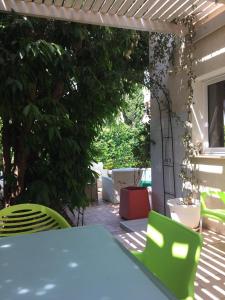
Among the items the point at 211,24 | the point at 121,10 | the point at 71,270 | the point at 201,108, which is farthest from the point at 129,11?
the point at 71,270

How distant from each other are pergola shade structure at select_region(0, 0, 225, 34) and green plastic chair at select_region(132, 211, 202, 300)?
2633 mm

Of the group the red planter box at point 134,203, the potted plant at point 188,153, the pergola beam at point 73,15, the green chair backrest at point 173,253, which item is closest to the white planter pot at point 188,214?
the potted plant at point 188,153

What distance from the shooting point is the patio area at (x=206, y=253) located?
7.68 feet

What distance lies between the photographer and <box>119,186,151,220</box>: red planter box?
184 inches

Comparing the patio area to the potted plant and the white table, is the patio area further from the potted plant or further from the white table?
the white table

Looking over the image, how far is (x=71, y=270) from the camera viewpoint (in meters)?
1.17

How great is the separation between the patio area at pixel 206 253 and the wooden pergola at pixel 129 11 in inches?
96.6

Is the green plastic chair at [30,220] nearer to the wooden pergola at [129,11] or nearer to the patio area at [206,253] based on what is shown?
the patio area at [206,253]

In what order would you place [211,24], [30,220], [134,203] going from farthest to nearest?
[134,203]
[211,24]
[30,220]

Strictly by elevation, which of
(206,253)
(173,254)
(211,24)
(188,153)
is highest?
(211,24)

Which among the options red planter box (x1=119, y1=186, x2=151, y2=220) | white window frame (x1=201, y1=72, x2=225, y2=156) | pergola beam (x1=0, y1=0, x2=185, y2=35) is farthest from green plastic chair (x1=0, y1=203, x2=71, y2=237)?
red planter box (x1=119, y1=186, x2=151, y2=220)

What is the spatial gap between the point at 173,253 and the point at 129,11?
303 cm

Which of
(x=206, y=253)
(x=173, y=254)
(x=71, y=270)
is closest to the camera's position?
(x=71, y=270)

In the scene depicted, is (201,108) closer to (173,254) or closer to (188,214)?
(188,214)
